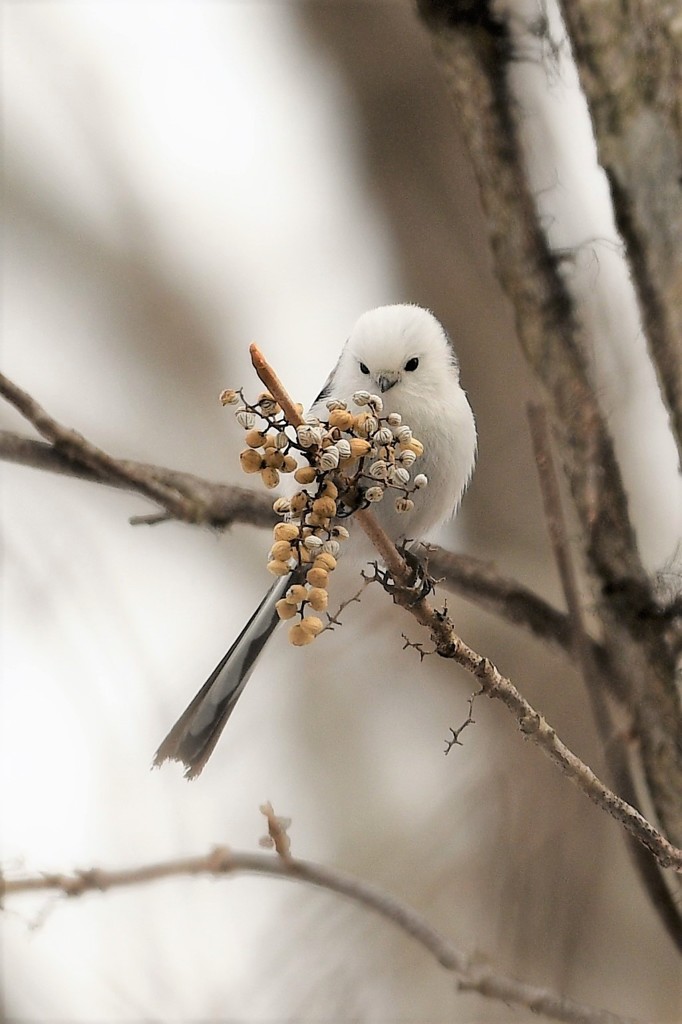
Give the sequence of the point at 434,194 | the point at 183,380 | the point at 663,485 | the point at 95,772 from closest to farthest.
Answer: the point at 663,485 → the point at 95,772 → the point at 434,194 → the point at 183,380

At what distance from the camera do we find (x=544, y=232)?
58cm

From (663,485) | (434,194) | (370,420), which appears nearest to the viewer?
(370,420)

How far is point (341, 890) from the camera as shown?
1.41ft

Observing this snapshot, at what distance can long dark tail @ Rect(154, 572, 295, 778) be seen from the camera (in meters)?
0.46

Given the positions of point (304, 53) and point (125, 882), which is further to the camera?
point (304, 53)

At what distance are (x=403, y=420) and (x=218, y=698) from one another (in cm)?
17

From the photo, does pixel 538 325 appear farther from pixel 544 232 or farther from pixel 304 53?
pixel 304 53

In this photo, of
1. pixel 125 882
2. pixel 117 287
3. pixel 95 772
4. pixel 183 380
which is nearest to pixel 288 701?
pixel 95 772

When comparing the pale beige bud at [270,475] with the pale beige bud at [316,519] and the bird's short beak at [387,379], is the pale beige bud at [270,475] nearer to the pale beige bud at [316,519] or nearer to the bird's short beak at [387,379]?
the pale beige bud at [316,519]

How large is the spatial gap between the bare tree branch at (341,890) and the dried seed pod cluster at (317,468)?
127mm

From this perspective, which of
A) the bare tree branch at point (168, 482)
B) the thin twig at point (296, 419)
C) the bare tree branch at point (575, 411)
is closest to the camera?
the thin twig at point (296, 419)

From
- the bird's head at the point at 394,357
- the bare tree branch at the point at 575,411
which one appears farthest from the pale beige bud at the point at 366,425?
the bare tree branch at the point at 575,411

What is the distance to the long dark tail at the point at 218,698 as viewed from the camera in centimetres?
46

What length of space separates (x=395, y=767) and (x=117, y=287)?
2.00 ft
